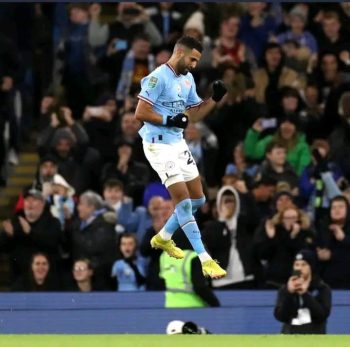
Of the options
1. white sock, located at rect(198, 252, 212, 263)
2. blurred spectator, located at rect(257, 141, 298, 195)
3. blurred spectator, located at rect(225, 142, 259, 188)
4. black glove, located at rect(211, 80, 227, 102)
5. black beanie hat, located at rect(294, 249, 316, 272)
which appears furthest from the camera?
blurred spectator, located at rect(225, 142, 259, 188)

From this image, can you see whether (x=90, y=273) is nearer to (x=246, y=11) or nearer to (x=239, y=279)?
(x=239, y=279)

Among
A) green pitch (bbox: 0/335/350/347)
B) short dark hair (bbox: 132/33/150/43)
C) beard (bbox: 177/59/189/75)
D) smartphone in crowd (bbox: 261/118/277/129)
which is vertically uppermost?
short dark hair (bbox: 132/33/150/43)

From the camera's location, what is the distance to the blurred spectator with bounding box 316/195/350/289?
18.8 m

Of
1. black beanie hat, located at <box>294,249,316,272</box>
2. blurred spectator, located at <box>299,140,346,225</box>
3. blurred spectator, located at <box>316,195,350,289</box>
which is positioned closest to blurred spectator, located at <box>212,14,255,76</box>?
blurred spectator, located at <box>299,140,346,225</box>

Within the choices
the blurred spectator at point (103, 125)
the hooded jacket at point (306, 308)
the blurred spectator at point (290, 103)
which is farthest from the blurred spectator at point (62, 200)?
the hooded jacket at point (306, 308)

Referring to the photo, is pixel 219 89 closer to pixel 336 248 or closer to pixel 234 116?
pixel 336 248

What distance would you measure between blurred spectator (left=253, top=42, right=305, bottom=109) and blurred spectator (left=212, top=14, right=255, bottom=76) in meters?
0.26

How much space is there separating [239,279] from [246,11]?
5.36 meters

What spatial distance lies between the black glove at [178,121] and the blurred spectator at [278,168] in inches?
208

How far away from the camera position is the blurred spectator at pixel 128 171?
2031 cm

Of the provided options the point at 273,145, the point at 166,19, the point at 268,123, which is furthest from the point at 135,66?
the point at 273,145

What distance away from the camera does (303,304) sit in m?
16.2

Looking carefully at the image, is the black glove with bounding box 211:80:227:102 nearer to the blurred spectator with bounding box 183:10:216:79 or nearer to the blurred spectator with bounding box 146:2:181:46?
the blurred spectator with bounding box 183:10:216:79

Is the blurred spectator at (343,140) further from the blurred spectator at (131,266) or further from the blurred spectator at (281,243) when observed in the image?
the blurred spectator at (131,266)
